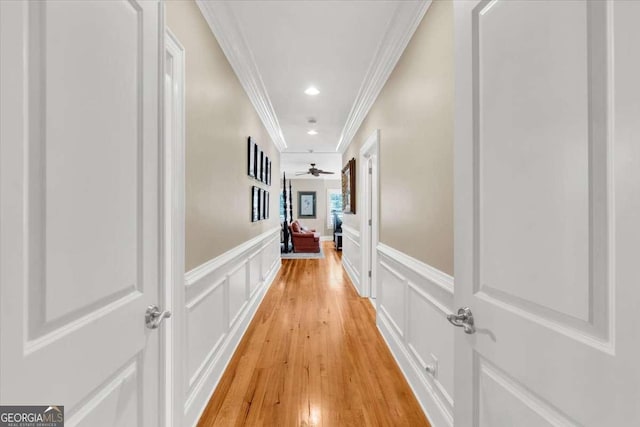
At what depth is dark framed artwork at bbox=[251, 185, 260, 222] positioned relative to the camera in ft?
10.7

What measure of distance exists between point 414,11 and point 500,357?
6.71ft

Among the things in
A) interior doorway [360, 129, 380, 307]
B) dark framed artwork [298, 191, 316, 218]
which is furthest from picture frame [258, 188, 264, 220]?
dark framed artwork [298, 191, 316, 218]

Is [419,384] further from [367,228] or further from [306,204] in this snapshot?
[306,204]

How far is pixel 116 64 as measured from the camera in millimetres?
810

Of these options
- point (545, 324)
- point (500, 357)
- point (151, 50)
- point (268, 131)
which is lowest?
point (500, 357)

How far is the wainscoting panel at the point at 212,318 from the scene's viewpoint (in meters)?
1.63

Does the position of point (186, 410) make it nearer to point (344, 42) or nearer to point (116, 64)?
point (116, 64)

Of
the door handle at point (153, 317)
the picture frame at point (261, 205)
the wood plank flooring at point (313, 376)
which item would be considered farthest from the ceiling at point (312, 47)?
the wood plank flooring at point (313, 376)

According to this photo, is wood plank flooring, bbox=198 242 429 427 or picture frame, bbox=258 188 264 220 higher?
picture frame, bbox=258 188 264 220

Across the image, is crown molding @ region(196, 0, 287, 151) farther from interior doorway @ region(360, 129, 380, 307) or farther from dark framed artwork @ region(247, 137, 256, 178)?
interior doorway @ region(360, 129, 380, 307)

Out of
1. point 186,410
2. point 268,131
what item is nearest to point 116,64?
point 186,410

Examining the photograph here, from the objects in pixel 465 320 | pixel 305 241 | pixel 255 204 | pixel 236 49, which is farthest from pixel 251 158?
pixel 305 241

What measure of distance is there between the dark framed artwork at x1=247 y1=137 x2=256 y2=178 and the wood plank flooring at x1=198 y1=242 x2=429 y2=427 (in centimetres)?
162

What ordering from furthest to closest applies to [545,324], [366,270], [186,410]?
[366,270]
[186,410]
[545,324]
